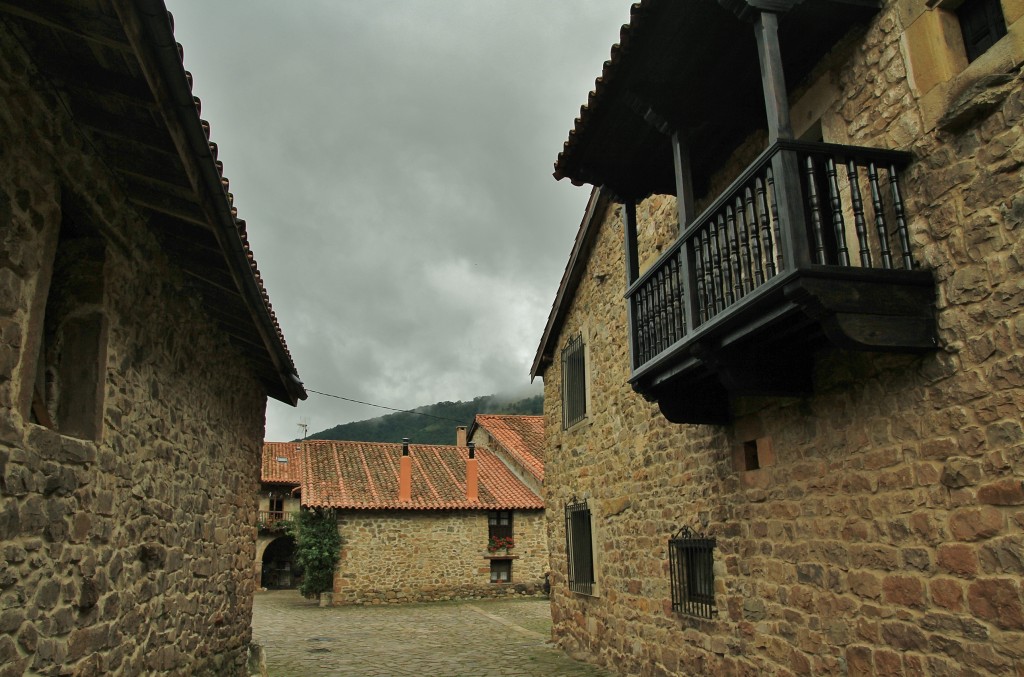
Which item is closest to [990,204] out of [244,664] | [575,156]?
[575,156]

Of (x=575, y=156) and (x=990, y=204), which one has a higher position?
(x=575, y=156)

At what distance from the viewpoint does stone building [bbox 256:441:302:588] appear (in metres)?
29.8

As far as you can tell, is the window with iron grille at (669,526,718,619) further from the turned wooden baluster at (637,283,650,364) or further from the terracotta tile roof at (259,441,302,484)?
the terracotta tile roof at (259,441,302,484)

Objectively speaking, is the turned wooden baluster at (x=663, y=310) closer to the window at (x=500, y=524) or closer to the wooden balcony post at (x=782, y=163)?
the wooden balcony post at (x=782, y=163)

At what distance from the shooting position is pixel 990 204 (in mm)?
3918

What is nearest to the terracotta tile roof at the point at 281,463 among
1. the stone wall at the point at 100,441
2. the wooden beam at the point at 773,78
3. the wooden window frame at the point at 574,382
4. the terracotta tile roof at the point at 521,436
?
the terracotta tile roof at the point at 521,436

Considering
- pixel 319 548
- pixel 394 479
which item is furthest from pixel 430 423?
pixel 319 548

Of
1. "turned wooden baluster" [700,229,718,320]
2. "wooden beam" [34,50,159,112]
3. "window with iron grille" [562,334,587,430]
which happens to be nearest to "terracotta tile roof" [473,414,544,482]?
"window with iron grille" [562,334,587,430]

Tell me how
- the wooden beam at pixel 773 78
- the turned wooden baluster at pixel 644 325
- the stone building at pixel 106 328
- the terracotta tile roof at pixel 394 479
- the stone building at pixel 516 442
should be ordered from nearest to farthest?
1. the stone building at pixel 106 328
2. the wooden beam at pixel 773 78
3. the turned wooden baluster at pixel 644 325
4. the terracotta tile roof at pixel 394 479
5. the stone building at pixel 516 442

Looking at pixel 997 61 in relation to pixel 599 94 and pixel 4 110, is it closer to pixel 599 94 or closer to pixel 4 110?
pixel 599 94

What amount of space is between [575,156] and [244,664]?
7.19 meters

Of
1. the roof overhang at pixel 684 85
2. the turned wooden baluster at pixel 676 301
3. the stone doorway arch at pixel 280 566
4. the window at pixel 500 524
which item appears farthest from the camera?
the stone doorway arch at pixel 280 566

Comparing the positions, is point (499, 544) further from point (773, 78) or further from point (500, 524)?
point (773, 78)

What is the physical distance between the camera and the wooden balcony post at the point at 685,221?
5566 mm
